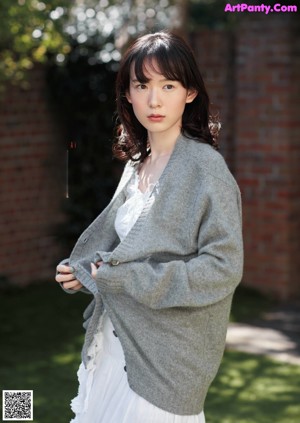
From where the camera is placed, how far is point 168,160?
→ 2.55 m

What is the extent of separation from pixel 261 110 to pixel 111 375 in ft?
16.0

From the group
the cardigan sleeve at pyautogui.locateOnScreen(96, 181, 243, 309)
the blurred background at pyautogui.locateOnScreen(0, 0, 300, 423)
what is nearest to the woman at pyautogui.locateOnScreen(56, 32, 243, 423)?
the cardigan sleeve at pyautogui.locateOnScreen(96, 181, 243, 309)

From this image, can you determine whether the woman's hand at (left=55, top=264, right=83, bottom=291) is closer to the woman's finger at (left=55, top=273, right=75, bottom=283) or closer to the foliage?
the woman's finger at (left=55, top=273, right=75, bottom=283)

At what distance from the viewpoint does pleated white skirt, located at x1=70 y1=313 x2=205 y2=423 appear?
2.48 metres

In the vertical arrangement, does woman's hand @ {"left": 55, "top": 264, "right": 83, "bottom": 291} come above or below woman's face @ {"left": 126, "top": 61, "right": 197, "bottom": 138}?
below

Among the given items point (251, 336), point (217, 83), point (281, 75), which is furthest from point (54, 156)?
point (251, 336)

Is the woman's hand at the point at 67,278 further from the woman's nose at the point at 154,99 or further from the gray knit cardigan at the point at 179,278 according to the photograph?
the woman's nose at the point at 154,99

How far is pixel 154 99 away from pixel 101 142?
5.04m

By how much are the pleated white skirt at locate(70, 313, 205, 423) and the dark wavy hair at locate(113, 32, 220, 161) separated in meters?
0.55

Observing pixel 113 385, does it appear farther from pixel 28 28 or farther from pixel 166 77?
pixel 28 28

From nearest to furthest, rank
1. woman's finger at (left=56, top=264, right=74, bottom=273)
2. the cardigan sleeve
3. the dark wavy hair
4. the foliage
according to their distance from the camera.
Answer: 1. the cardigan sleeve
2. the dark wavy hair
3. woman's finger at (left=56, top=264, right=74, bottom=273)
4. the foliage

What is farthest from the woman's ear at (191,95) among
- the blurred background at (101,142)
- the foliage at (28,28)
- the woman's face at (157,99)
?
the blurred background at (101,142)

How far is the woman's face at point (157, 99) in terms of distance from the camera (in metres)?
2.48

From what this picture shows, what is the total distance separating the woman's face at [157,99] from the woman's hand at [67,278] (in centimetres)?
47
